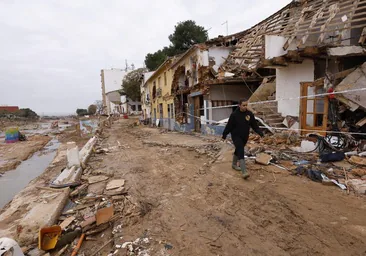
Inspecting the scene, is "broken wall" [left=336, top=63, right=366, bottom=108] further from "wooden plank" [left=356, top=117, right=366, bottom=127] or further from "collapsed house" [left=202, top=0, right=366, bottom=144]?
"wooden plank" [left=356, top=117, right=366, bottom=127]

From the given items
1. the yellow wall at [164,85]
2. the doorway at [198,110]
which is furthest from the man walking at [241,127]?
the yellow wall at [164,85]

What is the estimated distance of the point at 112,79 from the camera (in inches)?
2516

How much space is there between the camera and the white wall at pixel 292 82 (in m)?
8.37

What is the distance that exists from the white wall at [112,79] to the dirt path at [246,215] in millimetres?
62425

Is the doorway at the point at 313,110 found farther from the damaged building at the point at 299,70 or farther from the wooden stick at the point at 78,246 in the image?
the wooden stick at the point at 78,246

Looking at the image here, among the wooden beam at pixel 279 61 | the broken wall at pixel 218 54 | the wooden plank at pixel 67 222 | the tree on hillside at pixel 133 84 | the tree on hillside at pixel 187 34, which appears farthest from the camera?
the tree on hillside at pixel 133 84

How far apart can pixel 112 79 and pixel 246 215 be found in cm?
6618

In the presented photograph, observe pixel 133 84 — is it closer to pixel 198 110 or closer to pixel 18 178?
pixel 198 110

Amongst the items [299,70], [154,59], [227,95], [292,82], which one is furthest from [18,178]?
[154,59]

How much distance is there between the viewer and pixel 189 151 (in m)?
9.23

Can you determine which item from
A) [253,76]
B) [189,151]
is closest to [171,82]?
[253,76]

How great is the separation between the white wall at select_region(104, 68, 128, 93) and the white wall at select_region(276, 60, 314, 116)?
59.4m

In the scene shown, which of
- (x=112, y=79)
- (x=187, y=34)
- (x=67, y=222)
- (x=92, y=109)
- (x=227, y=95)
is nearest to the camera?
(x=67, y=222)

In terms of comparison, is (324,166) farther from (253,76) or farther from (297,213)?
(253,76)
